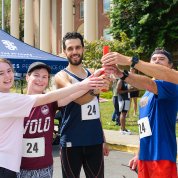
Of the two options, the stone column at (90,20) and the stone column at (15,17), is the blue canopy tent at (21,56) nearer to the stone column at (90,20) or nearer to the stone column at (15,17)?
the stone column at (90,20)

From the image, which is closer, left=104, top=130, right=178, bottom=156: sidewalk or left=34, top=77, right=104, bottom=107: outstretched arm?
left=34, top=77, right=104, bottom=107: outstretched arm

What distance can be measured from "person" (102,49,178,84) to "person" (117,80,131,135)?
8198 mm

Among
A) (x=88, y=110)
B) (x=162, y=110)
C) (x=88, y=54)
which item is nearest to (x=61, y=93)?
(x=88, y=110)

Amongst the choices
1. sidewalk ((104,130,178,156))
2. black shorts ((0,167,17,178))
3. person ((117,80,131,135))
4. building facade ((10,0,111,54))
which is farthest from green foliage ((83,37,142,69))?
black shorts ((0,167,17,178))

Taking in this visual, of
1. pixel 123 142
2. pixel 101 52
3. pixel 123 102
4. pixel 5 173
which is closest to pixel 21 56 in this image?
pixel 123 102

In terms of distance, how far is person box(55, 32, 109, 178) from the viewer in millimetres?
3951

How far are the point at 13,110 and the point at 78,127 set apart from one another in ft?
3.05

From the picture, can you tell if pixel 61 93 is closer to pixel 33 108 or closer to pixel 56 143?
pixel 33 108

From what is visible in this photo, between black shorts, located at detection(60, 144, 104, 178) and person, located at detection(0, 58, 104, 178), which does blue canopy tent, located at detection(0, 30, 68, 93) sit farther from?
person, located at detection(0, 58, 104, 178)

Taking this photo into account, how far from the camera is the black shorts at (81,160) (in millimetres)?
3986

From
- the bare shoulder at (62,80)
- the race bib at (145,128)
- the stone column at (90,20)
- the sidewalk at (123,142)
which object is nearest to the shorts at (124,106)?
the sidewalk at (123,142)

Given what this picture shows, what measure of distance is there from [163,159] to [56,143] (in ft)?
22.2

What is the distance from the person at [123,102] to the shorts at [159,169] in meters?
7.60

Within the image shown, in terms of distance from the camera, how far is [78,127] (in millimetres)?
3961
